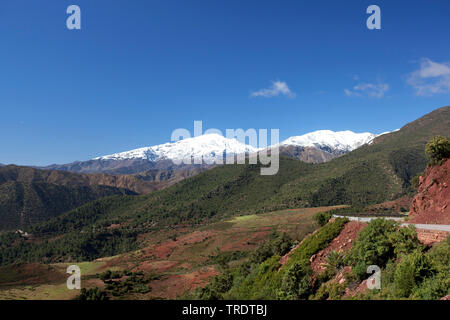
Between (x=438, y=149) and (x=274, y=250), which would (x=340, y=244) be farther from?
(x=438, y=149)

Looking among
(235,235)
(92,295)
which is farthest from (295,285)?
(235,235)

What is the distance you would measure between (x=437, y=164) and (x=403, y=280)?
2242 cm

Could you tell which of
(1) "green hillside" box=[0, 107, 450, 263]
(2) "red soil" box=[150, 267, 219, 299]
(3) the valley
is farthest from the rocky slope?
(1) "green hillside" box=[0, 107, 450, 263]

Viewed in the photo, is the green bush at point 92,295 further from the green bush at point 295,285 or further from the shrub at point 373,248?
the shrub at point 373,248

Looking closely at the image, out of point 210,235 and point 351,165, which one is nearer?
point 210,235

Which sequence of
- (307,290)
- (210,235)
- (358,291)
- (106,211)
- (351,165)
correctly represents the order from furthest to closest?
(106,211)
(351,165)
(210,235)
(307,290)
(358,291)

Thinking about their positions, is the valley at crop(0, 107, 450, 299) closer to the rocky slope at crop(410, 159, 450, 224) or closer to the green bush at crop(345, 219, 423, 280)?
the green bush at crop(345, 219, 423, 280)

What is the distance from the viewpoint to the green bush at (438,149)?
1096 inches

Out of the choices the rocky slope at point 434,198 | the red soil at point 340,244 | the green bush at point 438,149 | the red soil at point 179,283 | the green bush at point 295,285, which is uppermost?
the green bush at point 438,149

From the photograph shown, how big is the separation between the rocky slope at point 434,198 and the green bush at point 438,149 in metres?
1.03

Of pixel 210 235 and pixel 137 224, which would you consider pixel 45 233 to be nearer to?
pixel 137 224

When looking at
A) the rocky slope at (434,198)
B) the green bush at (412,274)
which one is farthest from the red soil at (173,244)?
the green bush at (412,274)
